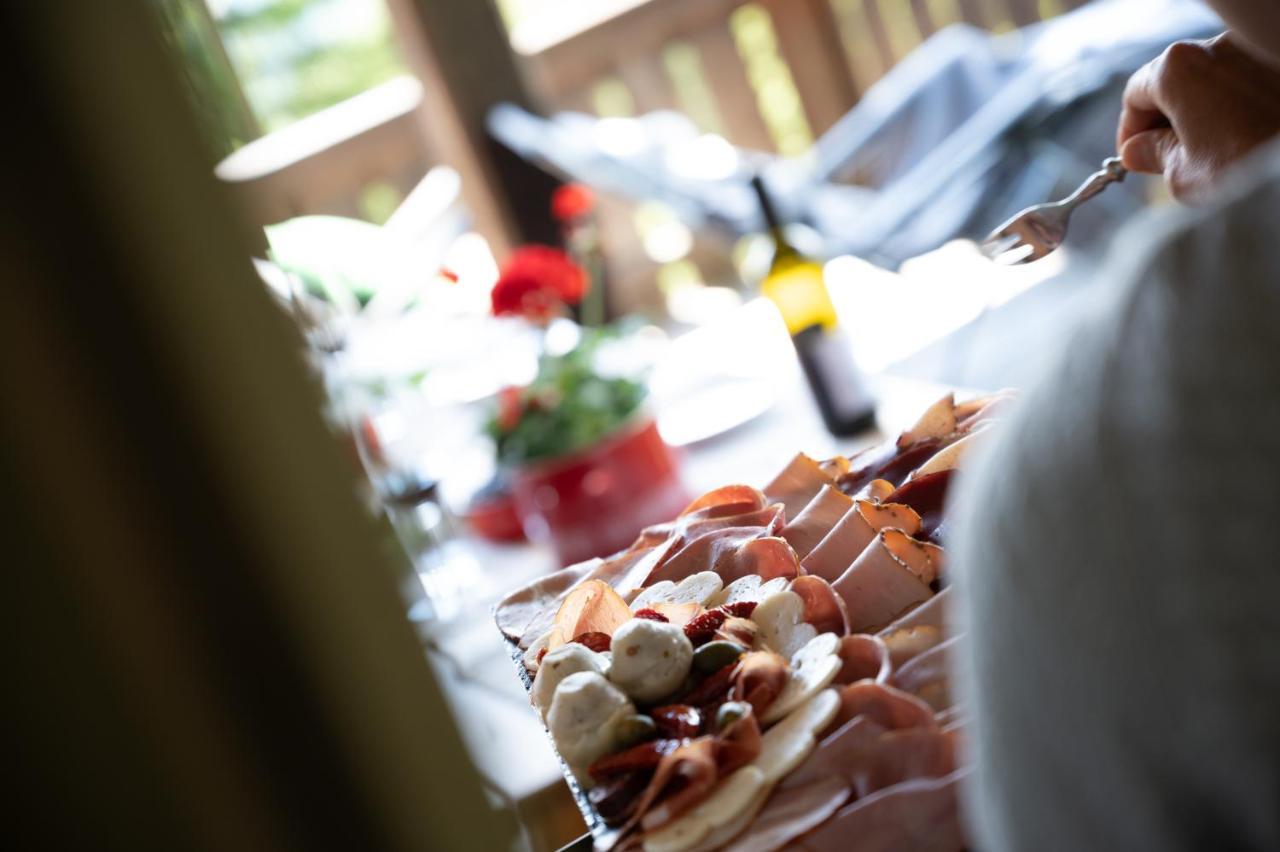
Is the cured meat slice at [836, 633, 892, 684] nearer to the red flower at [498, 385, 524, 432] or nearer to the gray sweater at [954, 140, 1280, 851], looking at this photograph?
the gray sweater at [954, 140, 1280, 851]

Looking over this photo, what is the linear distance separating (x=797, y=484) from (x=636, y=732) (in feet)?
0.79

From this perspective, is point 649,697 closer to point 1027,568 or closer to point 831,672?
point 831,672

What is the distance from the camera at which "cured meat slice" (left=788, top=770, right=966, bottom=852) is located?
41 cm

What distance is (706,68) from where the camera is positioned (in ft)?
11.5

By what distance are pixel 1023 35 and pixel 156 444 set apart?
9.60 ft

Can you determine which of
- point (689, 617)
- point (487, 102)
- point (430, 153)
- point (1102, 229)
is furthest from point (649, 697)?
point (430, 153)

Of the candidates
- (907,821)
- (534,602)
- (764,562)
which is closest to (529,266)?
(534,602)

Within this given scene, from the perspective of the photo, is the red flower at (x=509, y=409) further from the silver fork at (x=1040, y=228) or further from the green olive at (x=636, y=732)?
the green olive at (x=636, y=732)

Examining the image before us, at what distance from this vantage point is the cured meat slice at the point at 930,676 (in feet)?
1.53

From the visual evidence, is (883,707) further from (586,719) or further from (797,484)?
(797,484)

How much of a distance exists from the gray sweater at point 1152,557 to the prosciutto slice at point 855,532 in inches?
9.4

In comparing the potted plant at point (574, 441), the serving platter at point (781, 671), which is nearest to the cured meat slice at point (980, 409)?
the serving platter at point (781, 671)

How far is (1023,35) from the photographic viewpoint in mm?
2979

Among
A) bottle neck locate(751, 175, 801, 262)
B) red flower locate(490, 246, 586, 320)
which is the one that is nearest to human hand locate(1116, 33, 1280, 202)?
bottle neck locate(751, 175, 801, 262)
